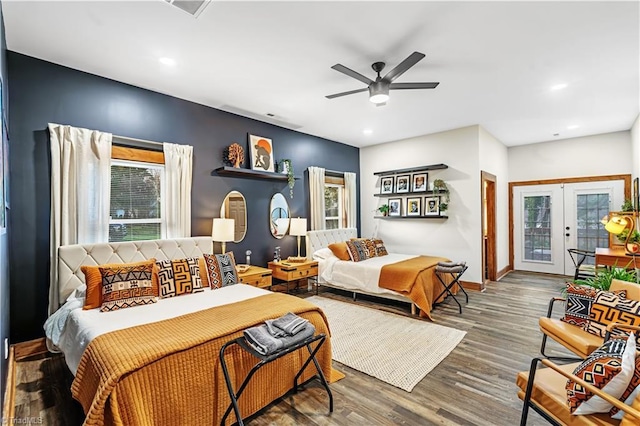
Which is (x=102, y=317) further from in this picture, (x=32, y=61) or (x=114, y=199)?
(x=32, y=61)

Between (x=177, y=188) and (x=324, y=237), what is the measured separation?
2.81 m

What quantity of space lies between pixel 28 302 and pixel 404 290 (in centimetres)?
417

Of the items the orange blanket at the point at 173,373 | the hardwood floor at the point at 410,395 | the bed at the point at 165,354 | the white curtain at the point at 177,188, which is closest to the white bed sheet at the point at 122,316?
the bed at the point at 165,354

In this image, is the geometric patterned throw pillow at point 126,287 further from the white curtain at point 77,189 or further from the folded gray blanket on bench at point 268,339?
the folded gray blanket on bench at point 268,339

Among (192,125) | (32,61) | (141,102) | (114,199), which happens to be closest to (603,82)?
(192,125)

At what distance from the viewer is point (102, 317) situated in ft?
7.95

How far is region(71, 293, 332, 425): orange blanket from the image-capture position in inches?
63.4

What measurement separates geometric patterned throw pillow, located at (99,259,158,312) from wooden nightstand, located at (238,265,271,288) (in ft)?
3.80

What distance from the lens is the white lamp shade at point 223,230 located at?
411 cm

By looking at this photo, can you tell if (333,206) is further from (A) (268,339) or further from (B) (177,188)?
(A) (268,339)

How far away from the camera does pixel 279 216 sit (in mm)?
5297

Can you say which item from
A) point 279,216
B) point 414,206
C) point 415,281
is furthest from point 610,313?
point 279,216

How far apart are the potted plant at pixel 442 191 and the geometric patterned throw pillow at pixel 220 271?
3.98 metres

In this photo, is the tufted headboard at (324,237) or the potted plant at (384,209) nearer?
the tufted headboard at (324,237)
